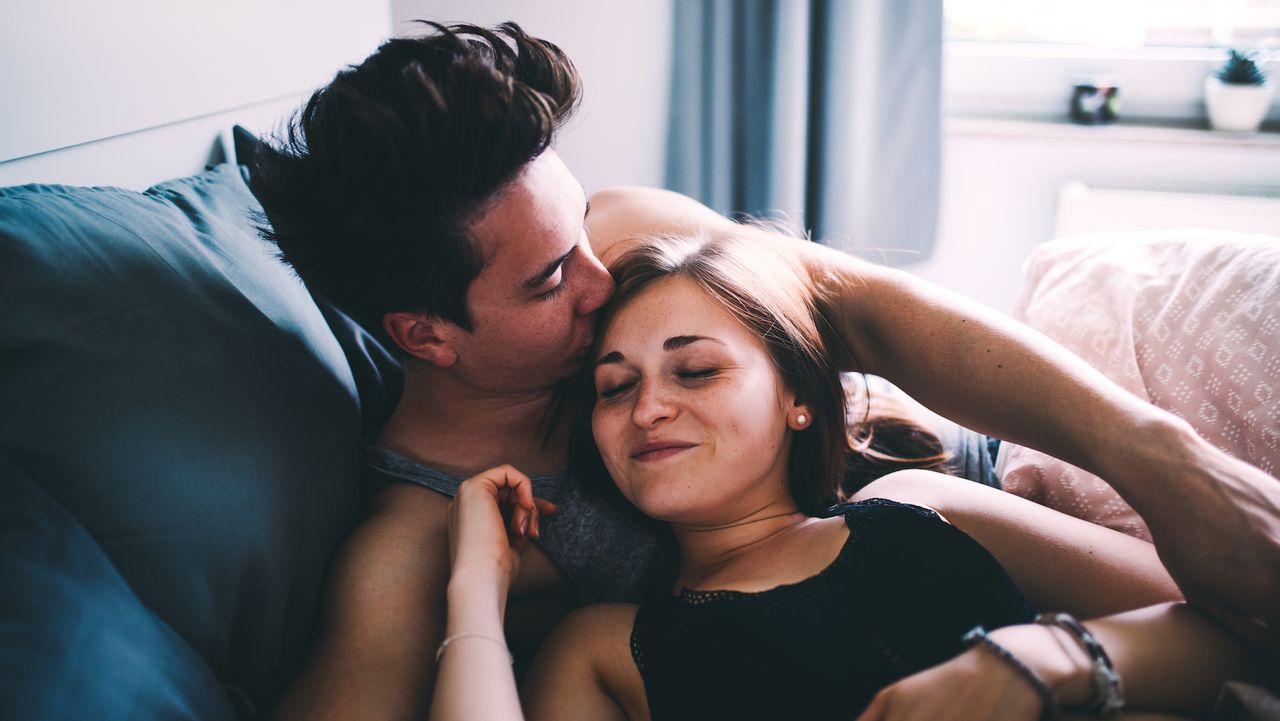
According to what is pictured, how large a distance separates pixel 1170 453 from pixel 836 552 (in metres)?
0.37

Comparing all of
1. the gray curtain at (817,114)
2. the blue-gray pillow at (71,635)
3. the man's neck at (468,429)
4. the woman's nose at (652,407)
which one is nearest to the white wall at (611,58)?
the gray curtain at (817,114)

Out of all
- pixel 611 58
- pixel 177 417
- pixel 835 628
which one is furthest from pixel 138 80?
pixel 611 58

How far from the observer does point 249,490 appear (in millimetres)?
905

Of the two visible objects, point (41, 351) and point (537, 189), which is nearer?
point (41, 351)

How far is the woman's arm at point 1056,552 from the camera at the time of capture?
1.02 meters

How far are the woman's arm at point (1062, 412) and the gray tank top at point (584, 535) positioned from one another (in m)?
0.41

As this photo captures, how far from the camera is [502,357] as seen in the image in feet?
4.06

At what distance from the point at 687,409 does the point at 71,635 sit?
668mm

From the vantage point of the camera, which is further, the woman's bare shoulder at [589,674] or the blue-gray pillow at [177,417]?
the woman's bare shoulder at [589,674]

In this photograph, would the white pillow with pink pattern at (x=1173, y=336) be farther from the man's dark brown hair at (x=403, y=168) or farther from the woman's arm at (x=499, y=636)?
the man's dark brown hair at (x=403, y=168)

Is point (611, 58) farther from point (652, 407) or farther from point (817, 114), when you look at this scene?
point (652, 407)

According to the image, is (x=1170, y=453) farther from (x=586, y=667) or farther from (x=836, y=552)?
(x=586, y=667)

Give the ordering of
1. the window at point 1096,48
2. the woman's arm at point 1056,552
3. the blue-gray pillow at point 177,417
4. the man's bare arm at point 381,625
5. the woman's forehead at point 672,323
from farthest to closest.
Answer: the window at point 1096,48 < the woman's forehead at point 672,323 < the woman's arm at point 1056,552 < the man's bare arm at point 381,625 < the blue-gray pillow at point 177,417

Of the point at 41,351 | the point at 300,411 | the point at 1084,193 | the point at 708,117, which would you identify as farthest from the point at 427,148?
the point at 1084,193
